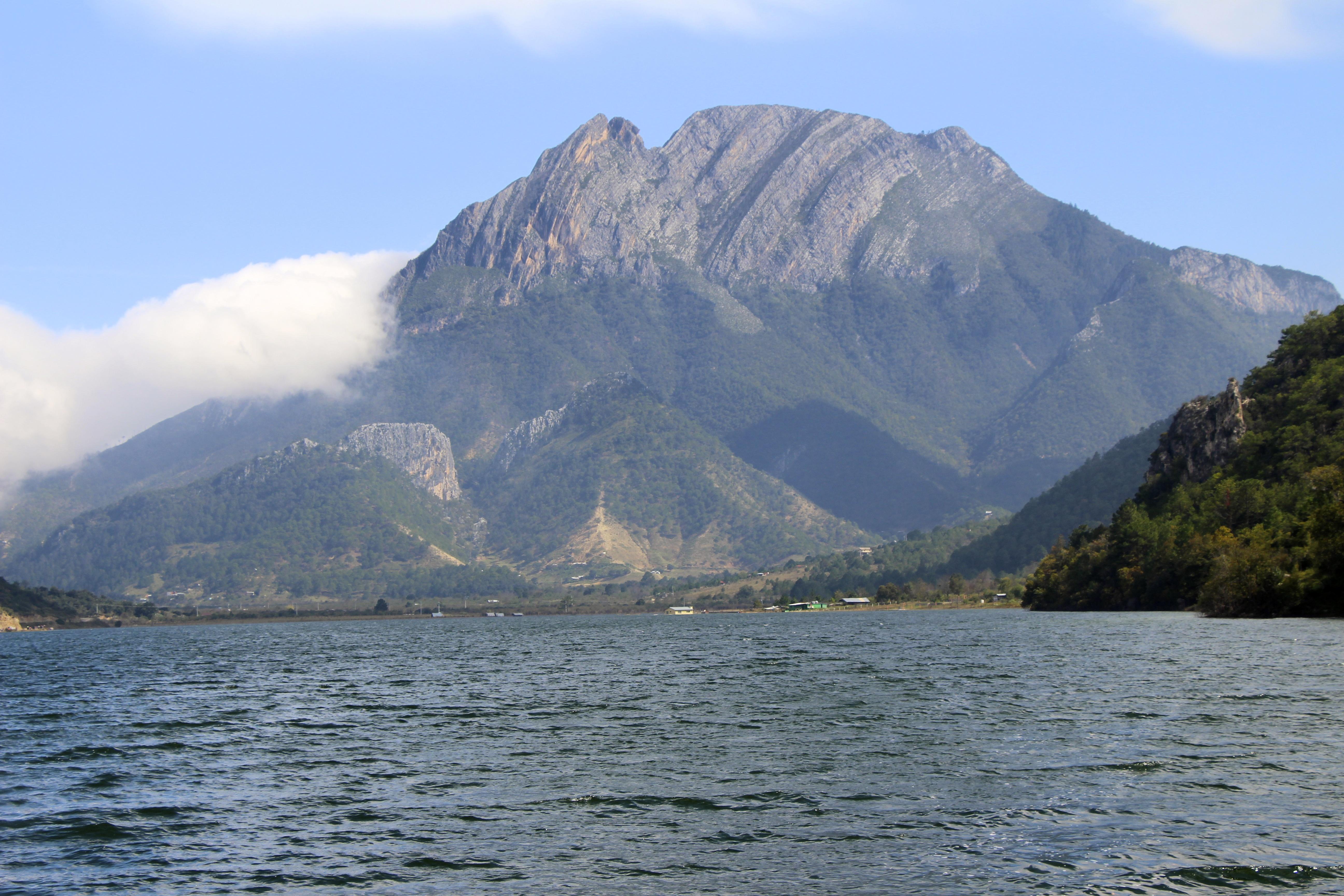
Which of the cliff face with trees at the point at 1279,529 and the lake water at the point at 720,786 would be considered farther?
the cliff face with trees at the point at 1279,529

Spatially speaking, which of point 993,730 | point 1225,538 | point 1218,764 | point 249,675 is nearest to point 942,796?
point 1218,764

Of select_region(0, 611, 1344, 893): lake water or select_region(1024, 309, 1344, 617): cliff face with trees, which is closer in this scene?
select_region(0, 611, 1344, 893): lake water

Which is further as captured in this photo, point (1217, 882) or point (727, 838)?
point (727, 838)

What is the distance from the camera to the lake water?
109ft

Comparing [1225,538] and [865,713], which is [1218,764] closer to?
[865,713]

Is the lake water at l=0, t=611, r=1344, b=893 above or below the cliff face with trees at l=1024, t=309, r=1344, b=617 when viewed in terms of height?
below

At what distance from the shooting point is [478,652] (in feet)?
582

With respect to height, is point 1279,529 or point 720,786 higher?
point 1279,529

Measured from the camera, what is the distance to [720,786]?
46.8 metres

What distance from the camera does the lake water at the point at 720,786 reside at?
109 feet

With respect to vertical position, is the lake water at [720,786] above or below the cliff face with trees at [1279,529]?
below

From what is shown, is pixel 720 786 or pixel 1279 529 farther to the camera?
pixel 1279 529

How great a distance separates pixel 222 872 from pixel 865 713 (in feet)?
139

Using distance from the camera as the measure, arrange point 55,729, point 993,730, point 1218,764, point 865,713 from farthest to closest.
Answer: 1. point 55,729
2. point 865,713
3. point 993,730
4. point 1218,764
